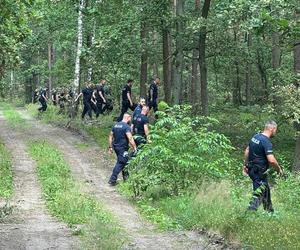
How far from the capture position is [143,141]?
16531 millimetres

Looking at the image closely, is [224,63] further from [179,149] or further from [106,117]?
[179,149]

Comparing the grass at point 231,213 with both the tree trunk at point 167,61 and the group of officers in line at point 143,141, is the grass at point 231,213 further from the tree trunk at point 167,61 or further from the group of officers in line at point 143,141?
the tree trunk at point 167,61

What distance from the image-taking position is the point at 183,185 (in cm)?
1382

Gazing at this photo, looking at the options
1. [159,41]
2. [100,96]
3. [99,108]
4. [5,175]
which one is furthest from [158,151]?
[159,41]

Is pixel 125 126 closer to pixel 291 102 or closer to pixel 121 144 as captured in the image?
pixel 121 144

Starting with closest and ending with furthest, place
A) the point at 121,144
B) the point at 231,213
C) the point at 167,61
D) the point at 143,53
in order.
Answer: the point at 231,213
the point at 121,144
the point at 143,53
the point at 167,61

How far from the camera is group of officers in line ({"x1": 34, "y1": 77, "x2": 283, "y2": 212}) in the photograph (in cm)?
1094

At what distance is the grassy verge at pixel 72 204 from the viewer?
8.87 meters

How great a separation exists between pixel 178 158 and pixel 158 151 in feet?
1.76

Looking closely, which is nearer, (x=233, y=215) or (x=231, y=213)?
(x=233, y=215)

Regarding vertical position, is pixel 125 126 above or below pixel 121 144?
above

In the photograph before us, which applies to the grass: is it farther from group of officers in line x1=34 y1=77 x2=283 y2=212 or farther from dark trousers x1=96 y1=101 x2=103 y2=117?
dark trousers x1=96 y1=101 x2=103 y2=117

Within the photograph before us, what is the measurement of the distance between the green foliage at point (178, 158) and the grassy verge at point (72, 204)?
4.81 ft

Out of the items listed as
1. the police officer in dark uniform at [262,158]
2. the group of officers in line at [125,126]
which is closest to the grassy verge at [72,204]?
the group of officers in line at [125,126]
